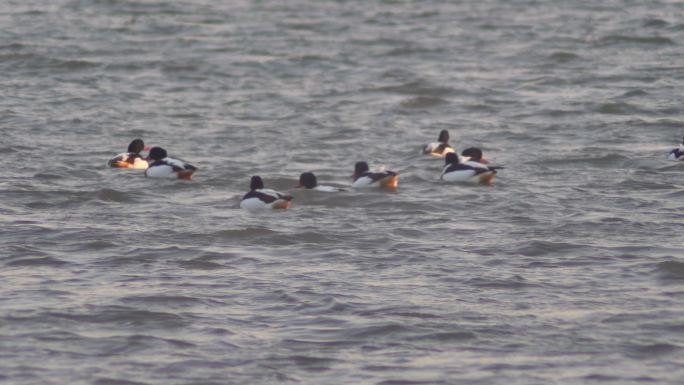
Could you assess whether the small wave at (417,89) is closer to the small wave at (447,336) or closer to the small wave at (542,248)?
the small wave at (542,248)

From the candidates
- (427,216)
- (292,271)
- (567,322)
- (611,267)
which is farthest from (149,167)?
(567,322)

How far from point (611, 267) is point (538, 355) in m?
Result: 3.41

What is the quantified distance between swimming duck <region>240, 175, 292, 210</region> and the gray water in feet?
0.92

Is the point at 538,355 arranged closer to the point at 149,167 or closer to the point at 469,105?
the point at 149,167

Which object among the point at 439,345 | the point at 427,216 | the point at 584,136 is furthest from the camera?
the point at 584,136

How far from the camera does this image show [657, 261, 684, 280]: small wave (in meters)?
14.9

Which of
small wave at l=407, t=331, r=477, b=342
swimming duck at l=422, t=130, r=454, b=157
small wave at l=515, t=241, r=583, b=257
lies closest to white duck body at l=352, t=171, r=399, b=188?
swimming duck at l=422, t=130, r=454, b=157

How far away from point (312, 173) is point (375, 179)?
3.20 ft

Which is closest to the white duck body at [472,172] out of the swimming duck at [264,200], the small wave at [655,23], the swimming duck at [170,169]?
the swimming duck at [264,200]

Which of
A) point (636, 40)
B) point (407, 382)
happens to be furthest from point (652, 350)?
point (636, 40)

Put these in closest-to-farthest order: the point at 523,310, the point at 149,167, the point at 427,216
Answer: the point at 523,310 < the point at 427,216 < the point at 149,167

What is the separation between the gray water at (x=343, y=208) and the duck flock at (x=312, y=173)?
0.26m

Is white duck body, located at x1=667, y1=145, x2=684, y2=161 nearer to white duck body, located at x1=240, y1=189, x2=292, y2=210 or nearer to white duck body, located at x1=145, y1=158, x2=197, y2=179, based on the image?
white duck body, located at x1=240, y1=189, x2=292, y2=210

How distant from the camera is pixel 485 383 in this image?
1141 centimetres
